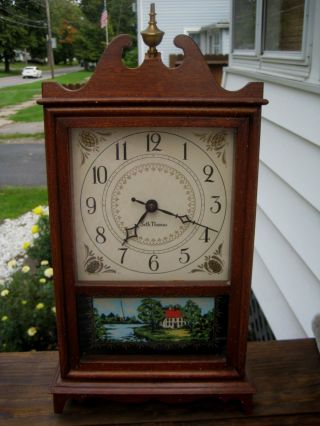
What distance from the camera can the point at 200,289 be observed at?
3.52ft

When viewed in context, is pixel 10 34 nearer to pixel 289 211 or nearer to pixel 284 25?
pixel 284 25

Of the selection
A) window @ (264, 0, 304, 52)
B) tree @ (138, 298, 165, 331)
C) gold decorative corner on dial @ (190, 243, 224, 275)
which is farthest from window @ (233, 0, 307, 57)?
tree @ (138, 298, 165, 331)

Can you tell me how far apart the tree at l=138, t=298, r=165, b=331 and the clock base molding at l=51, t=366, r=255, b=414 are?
0.14 m

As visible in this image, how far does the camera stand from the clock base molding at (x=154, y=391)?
1098 mm

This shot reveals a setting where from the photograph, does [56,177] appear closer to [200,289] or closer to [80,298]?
[80,298]

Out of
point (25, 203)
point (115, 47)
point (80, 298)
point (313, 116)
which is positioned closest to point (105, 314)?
point (80, 298)

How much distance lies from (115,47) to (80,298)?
54 centimetres

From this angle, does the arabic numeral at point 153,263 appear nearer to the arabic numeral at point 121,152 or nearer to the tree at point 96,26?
the arabic numeral at point 121,152

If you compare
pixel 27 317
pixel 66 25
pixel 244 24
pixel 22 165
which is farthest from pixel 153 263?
pixel 66 25

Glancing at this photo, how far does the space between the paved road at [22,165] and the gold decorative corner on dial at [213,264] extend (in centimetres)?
626

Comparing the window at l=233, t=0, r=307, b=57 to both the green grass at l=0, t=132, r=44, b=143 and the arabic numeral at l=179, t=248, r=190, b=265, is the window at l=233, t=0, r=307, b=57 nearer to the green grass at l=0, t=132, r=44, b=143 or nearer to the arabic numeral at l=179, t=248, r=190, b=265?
the arabic numeral at l=179, t=248, r=190, b=265

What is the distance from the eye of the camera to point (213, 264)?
1.07 meters

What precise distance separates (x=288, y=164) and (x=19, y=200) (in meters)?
4.64

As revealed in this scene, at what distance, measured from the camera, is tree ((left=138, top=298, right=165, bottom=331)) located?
1098 mm
